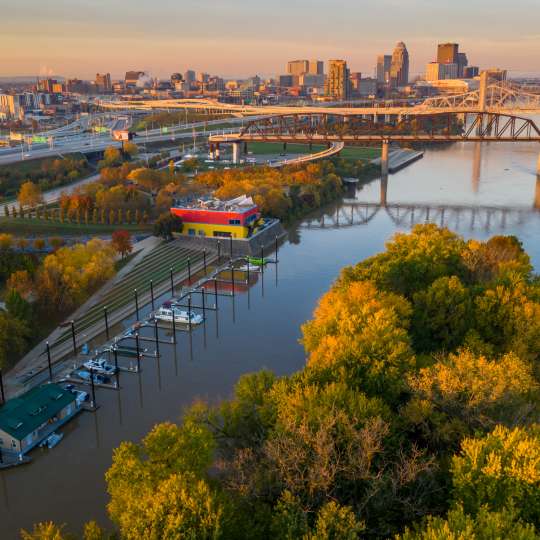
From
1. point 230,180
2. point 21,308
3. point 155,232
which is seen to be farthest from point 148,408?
point 230,180

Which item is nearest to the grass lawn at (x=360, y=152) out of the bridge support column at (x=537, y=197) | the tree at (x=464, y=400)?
the bridge support column at (x=537, y=197)

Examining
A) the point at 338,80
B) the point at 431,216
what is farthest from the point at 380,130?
the point at 338,80

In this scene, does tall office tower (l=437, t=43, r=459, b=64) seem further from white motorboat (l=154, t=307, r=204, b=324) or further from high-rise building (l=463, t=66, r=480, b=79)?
white motorboat (l=154, t=307, r=204, b=324)

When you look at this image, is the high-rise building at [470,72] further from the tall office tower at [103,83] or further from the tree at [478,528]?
the tree at [478,528]

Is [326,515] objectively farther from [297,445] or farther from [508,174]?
[508,174]

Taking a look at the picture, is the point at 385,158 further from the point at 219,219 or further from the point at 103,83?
the point at 103,83

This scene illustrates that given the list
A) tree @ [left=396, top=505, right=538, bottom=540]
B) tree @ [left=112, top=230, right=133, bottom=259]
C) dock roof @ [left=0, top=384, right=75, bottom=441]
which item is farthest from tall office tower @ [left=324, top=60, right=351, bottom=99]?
tree @ [left=396, top=505, right=538, bottom=540]
